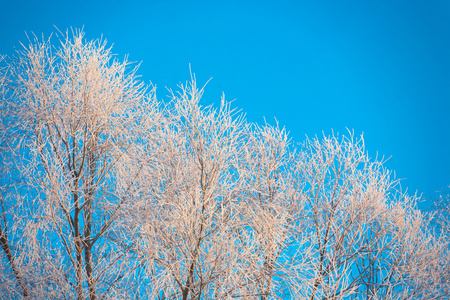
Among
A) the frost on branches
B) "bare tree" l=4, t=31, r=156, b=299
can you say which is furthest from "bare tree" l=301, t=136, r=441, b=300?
"bare tree" l=4, t=31, r=156, b=299

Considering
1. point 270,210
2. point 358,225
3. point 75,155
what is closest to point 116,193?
point 75,155

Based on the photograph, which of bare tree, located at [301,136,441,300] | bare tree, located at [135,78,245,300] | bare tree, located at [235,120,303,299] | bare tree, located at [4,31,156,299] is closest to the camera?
bare tree, located at [135,78,245,300]

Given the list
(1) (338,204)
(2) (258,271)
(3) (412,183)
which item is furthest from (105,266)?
(3) (412,183)

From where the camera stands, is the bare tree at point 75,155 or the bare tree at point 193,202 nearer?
the bare tree at point 193,202

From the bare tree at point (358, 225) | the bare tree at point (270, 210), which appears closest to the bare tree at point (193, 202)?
the bare tree at point (270, 210)

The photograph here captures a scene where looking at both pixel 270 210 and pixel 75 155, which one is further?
pixel 270 210

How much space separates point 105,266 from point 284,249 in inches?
156

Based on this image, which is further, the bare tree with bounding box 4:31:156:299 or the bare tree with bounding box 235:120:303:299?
the bare tree with bounding box 235:120:303:299

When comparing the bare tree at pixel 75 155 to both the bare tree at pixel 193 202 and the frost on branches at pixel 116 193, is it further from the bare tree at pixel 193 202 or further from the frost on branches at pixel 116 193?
the bare tree at pixel 193 202

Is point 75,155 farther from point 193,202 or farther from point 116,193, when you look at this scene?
point 193,202

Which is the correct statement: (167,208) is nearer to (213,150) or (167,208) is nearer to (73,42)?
(213,150)

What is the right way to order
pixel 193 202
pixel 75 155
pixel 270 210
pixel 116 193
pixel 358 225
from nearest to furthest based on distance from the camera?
pixel 193 202 → pixel 75 155 → pixel 116 193 → pixel 270 210 → pixel 358 225

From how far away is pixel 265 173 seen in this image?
9.38 metres

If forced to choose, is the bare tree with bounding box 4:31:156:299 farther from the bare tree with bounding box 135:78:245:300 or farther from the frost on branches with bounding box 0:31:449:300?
the bare tree with bounding box 135:78:245:300
